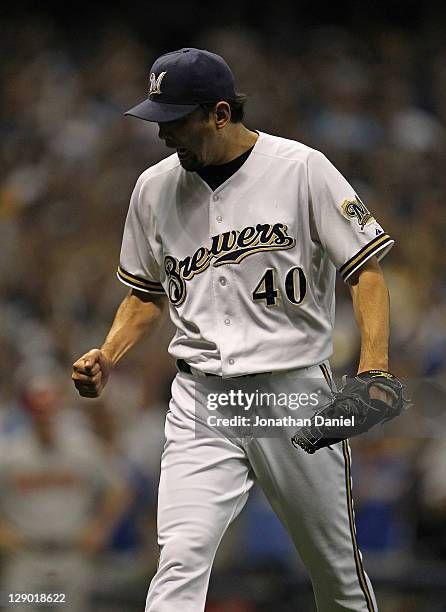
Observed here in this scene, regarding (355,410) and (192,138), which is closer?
(355,410)

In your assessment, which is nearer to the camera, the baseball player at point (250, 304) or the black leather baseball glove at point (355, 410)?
the black leather baseball glove at point (355, 410)

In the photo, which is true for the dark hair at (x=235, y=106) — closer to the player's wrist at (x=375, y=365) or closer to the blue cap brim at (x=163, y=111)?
the blue cap brim at (x=163, y=111)

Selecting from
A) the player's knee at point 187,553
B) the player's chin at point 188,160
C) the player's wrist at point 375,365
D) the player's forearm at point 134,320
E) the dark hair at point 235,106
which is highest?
the dark hair at point 235,106

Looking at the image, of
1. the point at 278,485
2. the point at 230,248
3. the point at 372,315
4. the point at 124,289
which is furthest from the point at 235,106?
the point at 124,289

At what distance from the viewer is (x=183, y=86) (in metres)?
2.83

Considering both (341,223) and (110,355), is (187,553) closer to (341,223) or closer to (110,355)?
(110,355)

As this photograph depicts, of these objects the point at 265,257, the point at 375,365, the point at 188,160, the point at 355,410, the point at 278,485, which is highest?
the point at 188,160

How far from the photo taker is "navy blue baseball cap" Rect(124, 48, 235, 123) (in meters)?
2.82

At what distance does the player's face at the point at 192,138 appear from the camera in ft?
9.29

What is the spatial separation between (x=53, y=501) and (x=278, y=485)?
179 cm

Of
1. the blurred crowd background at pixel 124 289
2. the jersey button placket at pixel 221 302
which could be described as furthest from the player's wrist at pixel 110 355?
the blurred crowd background at pixel 124 289

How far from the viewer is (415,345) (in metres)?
5.71

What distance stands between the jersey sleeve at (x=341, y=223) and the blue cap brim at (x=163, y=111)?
0.36m

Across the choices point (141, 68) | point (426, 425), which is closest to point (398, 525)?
point (426, 425)
